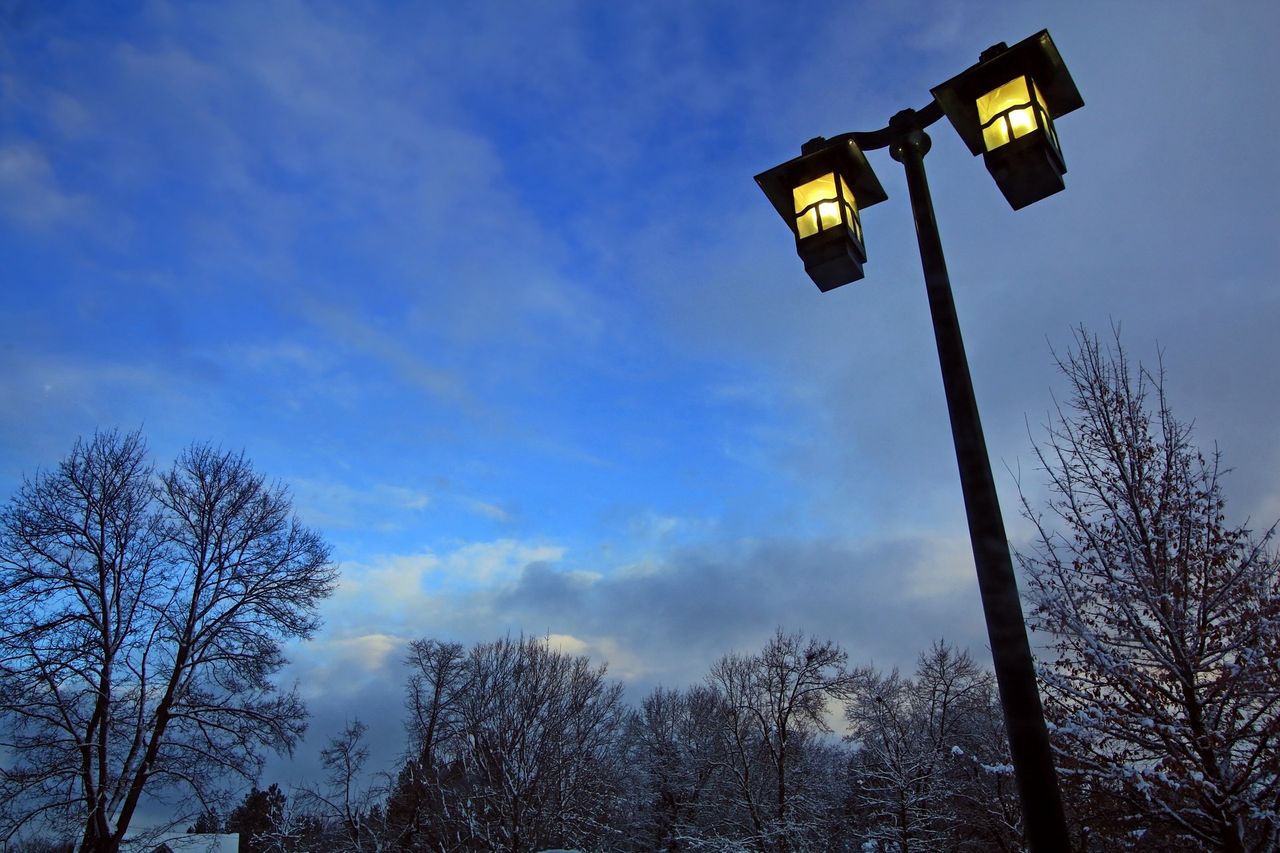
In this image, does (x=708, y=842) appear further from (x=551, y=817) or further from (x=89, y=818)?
(x=89, y=818)

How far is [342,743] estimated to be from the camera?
30.2m

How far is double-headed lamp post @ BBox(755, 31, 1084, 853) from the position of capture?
2.55m

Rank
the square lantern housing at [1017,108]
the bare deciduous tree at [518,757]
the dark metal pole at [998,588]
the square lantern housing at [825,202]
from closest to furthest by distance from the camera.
Answer: the dark metal pole at [998,588] < the square lantern housing at [1017,108] < the square lantern housing at [825,202] < the bare deciduous tree at [518,757]

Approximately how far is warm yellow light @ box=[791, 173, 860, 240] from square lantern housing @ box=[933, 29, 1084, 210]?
2.06 ft

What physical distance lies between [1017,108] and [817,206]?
103 cm

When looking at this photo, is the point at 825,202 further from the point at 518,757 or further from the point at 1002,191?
the point at 518,757

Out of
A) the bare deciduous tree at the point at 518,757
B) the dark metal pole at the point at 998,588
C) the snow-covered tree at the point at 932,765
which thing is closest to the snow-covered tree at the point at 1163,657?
the dark metal pole at the point at 998,588

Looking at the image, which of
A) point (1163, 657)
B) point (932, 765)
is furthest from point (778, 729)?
point (1163, 657)

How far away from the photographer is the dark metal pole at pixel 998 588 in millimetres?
2475

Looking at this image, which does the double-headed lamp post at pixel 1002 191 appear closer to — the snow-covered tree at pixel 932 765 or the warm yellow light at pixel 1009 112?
the warm yellow light at pixel 1009 112

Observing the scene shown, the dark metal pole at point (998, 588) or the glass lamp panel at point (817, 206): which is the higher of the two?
the glass lamp panel at point (817, 206)

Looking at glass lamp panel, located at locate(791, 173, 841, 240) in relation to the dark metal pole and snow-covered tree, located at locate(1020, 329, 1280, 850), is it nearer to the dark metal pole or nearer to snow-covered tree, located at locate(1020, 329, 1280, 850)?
the dark metal pole

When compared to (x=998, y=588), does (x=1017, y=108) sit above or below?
above

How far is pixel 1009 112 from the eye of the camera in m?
3.48
